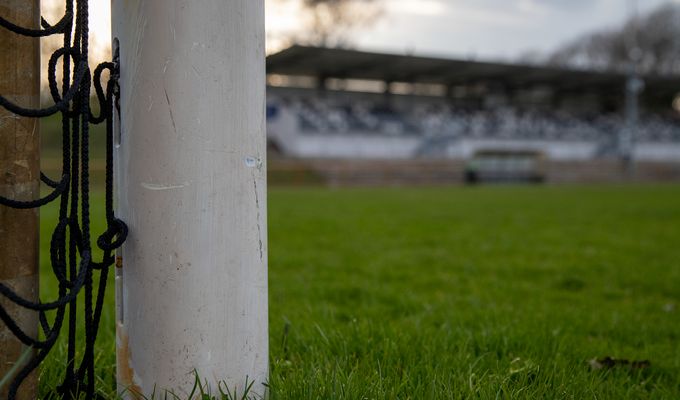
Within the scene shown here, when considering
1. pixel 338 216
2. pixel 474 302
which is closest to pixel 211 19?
pixel 474 302

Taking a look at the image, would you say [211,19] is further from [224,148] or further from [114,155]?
[114,155]

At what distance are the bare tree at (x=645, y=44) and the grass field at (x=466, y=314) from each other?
57.7 m

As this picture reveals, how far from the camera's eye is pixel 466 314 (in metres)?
2.92

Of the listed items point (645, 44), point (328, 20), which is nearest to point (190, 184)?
point (328, 20)

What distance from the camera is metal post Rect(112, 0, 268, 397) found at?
4.13 ft

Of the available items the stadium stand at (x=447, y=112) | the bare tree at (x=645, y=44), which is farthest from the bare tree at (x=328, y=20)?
the bare tree at (x=645, y=44)

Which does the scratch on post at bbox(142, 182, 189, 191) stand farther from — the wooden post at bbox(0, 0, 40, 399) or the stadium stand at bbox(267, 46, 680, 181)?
the stadium stand at bbox(267, 46, 680, 181)

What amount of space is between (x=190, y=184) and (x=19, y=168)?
33cm

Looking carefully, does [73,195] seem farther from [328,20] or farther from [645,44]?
[645,44]

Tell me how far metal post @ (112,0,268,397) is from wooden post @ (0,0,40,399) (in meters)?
0.18

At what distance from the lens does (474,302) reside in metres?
3.31

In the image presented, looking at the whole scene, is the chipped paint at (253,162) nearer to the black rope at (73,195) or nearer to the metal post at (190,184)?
the metal post at (190,184)

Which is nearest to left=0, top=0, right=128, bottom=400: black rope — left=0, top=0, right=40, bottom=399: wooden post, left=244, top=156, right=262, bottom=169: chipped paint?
left=0, top=0, right=40, bottom=399: wooden post

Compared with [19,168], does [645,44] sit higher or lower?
higher
